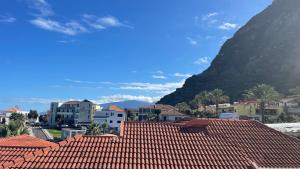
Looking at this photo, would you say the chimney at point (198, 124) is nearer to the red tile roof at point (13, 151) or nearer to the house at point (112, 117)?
the red tile roof at point (13, 151)

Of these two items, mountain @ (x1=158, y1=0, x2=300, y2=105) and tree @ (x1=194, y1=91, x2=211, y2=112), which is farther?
mountain @ (x1=158, y1=0, x2=300, y2=105)

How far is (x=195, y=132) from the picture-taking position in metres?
15.9

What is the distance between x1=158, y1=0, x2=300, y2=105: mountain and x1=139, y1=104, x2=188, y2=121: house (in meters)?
46.6

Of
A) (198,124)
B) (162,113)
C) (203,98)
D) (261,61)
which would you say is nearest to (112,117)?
(162,113)

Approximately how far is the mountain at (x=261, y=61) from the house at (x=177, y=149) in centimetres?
12138

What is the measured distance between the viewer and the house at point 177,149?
12.4m

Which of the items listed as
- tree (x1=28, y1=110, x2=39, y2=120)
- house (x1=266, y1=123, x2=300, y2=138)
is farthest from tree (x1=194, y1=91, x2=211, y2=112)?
tree (x1=28, y1=110, x2=39, y2=120)

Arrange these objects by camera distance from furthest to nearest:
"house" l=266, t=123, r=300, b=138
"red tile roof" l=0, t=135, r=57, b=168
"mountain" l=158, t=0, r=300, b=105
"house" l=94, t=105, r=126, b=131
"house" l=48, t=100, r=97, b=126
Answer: "mountain" l=158, t=0, r=300, b=105
"house" l=48, t=100, r=97, b=126
"house" l=94, t=105, r=126, b=131
"house" l=266, t=123, r=300, b=138
"red tile roof" l=0, t=135, r=57, b=168

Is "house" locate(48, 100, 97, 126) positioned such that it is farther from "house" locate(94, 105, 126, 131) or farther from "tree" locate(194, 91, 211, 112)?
"tree" locate(194, 91, 211, 112)

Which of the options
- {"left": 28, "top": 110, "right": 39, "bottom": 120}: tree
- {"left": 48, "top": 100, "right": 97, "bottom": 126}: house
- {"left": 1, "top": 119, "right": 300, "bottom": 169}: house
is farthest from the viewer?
{"left": 28, "top": 110, "right": 39, "bottom": 120}: tree

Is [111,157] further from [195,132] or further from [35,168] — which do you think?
[195,132]

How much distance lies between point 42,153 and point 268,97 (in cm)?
6627

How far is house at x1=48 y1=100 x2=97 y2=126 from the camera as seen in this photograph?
126 meters

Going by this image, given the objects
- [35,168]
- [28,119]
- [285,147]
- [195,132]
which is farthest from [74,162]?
[28,119]
